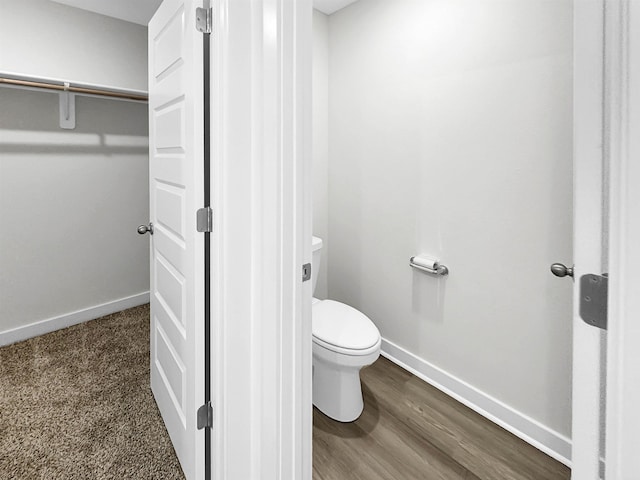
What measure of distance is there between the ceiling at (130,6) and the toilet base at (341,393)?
2168 millimetres

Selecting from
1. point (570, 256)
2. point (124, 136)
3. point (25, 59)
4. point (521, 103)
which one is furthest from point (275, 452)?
point (25, 59)

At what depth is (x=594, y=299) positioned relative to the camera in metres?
0.57

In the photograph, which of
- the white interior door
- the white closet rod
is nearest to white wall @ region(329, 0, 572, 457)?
the white interior door

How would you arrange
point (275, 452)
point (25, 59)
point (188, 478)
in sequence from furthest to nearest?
point (25, 59) < point (188, 478) < point (275, 452)

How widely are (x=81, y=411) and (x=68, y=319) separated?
111 centimetres

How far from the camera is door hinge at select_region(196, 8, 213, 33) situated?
1.10 meters

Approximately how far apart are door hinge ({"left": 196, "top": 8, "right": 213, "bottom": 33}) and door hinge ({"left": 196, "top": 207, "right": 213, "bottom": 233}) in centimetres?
55

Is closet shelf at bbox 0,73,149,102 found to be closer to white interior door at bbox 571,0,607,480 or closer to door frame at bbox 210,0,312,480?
door frame at bbox 210,0,312,480

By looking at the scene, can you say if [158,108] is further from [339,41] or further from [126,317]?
[126,317]

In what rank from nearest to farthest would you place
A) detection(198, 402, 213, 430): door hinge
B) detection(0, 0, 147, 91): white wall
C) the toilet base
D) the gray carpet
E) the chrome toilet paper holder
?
detection(198, 402, 213, 430): door hinge < the gray carpet < the toilet base < the chrome toilet paper holder < detection(0, 0, 147, 91): white wall

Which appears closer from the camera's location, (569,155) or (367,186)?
(569,155)

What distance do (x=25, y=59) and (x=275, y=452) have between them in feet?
8.86

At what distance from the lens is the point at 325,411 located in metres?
1.76

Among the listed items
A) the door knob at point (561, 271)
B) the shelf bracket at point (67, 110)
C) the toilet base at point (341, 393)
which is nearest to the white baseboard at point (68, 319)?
the shelf bracket at point (67, 110)
